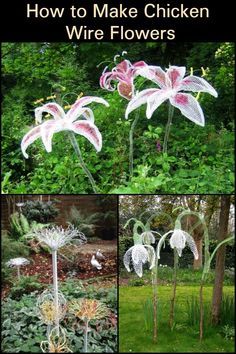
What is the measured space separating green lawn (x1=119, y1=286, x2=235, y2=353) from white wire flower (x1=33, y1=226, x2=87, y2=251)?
353 mm

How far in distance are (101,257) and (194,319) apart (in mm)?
578

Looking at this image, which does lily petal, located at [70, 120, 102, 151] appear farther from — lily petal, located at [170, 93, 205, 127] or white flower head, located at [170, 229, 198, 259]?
white flower head, located at [170, 229, 198, 259]

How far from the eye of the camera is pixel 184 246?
135 inches

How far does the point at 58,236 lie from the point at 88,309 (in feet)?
1.35

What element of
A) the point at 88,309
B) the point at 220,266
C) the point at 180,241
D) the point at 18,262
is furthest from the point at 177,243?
the point at 18,262

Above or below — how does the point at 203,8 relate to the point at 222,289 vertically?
above

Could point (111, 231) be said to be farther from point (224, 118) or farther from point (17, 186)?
point (224, 118)

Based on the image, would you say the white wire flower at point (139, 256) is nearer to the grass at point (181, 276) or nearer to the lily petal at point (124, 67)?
the grass at point (181, 276)

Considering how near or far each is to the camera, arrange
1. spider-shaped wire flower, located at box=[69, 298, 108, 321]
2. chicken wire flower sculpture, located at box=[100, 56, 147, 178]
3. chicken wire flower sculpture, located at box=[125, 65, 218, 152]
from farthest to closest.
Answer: chicken wire flower sculpture, located at box=[100, 56, 147, 178] < chicken wire flower sculpture, located at box=[125, 65, 218, 152] < spider-shaped wire flower, located at box=[69, 298, 108, 321]

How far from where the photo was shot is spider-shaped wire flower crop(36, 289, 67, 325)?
352 cm

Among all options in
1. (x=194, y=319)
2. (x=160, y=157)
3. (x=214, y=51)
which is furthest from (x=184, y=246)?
(x=214, y=51)

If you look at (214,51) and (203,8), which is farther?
(214,51)

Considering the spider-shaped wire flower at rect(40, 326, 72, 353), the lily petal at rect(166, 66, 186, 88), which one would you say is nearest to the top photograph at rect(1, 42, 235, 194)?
the lily petal at rect(166, 66, 186, 88)

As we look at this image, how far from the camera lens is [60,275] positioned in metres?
3.61
